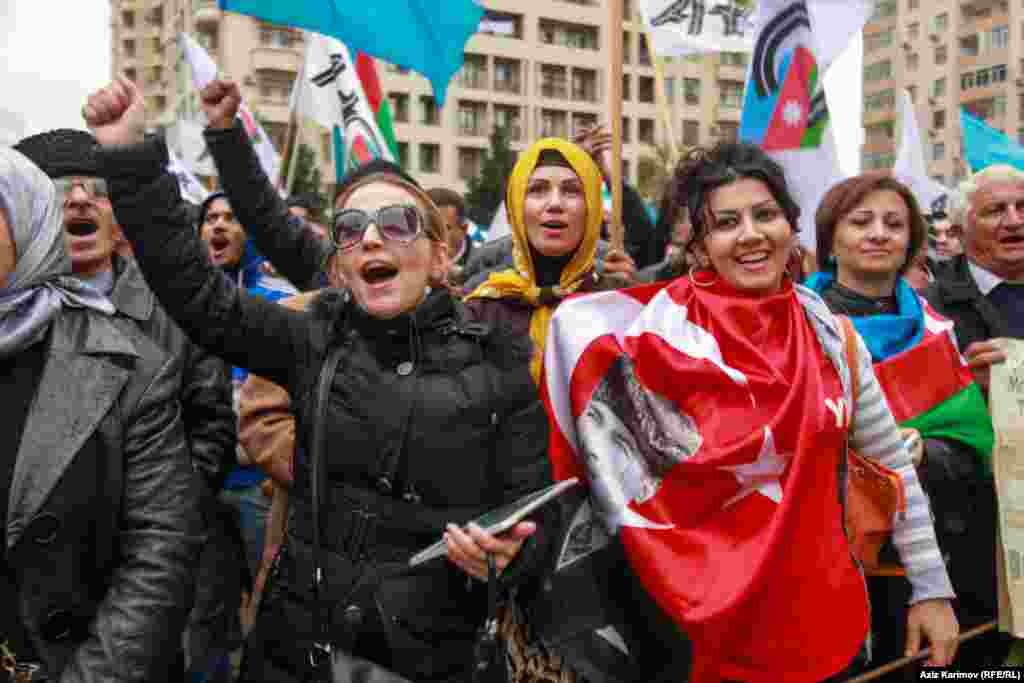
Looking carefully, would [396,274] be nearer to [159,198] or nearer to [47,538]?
[159,198]

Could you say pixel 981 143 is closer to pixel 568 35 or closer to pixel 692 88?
pixel 568 35

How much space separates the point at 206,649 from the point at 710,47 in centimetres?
632

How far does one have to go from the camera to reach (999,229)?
151 inches

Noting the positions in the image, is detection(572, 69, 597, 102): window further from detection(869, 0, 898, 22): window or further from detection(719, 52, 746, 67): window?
detection(869, 0, 898, 22): window

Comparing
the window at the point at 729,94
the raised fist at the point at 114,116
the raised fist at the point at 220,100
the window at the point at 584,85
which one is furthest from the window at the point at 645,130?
the raised fist at the point at 114,116

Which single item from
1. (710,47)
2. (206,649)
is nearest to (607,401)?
(206,649)

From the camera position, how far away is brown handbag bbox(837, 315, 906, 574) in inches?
109

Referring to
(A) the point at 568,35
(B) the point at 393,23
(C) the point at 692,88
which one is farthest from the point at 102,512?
(C) the point at 692,88

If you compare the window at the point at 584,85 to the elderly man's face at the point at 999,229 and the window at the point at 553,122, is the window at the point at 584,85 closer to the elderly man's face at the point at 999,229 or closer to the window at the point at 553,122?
the window at the point at 553,122

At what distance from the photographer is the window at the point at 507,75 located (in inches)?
2194

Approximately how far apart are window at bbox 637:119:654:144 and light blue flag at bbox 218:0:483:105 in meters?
55.1

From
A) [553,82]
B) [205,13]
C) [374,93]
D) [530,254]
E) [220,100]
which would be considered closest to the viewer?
[220,100]

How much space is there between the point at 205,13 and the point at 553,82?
17.8m

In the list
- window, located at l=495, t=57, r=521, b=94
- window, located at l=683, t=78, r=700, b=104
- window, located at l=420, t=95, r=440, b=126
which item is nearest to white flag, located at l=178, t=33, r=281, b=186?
window, located at l=420, t=95, r=440, b=126
